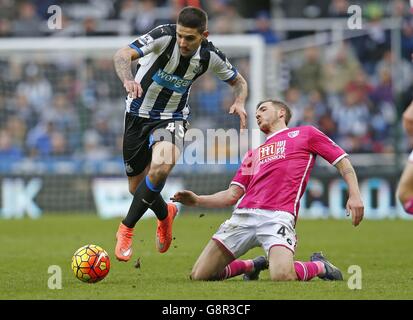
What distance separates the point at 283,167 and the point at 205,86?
10.1 metres

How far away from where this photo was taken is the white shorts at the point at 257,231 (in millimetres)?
8414

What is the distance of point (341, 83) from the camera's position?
803 inches

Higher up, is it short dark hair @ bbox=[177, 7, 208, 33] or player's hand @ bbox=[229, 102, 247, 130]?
short dark hair @ bbox=[177, 7, 208, 33]

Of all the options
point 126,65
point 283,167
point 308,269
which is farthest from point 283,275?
point 126,65

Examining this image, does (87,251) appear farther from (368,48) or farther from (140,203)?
(368,48)

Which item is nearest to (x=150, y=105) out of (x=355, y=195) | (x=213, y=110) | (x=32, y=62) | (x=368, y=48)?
(x=355, y=195)

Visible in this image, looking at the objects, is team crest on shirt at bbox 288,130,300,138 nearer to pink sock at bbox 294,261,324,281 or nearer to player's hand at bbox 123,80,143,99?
pink sock at bbox 294,261,324,281

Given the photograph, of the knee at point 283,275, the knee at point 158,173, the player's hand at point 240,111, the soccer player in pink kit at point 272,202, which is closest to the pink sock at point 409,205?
the soccer player in pink kit at point 272,202

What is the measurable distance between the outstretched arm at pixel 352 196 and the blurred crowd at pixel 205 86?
972cm

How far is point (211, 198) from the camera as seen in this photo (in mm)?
8609

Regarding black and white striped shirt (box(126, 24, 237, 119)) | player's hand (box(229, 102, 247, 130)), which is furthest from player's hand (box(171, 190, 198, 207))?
black and white striped shirt (box(126, 24, 237, 119))

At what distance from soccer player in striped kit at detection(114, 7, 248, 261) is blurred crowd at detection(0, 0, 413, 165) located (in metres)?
8.11

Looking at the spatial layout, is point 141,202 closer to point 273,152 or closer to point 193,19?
point 273,152

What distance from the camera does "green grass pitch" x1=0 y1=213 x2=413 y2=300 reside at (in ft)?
24.5
